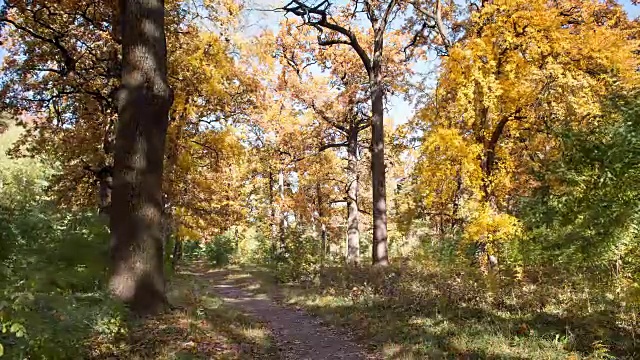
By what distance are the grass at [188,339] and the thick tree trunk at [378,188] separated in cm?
670

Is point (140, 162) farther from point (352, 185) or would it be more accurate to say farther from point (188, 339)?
point (352, 185)

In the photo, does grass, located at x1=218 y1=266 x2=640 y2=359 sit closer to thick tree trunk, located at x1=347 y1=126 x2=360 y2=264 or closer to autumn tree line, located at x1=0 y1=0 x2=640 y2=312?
autumn tree line, located at x1=0 y1=0 x2=640 y2=312

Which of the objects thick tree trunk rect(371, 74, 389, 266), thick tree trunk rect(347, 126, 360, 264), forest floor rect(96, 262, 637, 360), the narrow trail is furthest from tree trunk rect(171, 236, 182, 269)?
forest floor rect(96, 262, 637, 360)

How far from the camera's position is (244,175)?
31641 mm

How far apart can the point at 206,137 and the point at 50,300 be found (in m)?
12.7

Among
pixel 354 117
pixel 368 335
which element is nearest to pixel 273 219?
pixel 354 117

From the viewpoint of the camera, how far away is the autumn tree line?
21.8 ft

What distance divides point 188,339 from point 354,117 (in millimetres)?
18657

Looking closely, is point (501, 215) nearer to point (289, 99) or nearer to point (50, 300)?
point (50, 300)

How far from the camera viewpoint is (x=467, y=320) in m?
8.28

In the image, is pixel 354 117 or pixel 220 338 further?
pixel 354 117

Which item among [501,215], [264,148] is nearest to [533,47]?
[501,215]

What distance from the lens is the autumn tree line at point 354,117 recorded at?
6.66 metres

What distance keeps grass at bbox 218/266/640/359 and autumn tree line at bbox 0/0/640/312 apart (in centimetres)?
100
